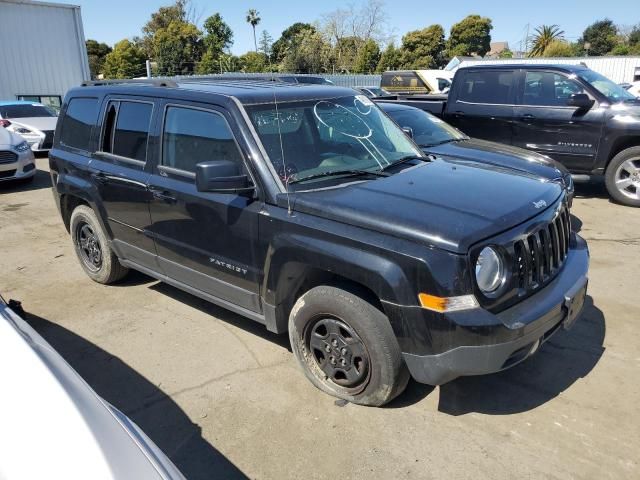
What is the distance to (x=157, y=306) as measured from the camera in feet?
15.8

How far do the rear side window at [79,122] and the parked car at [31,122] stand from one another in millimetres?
9033

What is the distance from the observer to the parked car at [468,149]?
6.18 meters

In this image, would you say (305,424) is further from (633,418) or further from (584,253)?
(584,253)

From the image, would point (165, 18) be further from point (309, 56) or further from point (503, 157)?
point (503, 157)

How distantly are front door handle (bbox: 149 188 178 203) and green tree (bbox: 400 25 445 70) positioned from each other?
2198 inches

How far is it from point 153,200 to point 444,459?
280 cm

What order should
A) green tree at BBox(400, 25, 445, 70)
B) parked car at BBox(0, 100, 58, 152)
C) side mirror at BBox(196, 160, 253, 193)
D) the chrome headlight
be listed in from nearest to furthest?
side mirror at BBox(196, 160, 253, 193) → the chrome headlight → parked car at BBox(0, 100, 58, 152) → green tree at BBox(400, 25, 445, 70)

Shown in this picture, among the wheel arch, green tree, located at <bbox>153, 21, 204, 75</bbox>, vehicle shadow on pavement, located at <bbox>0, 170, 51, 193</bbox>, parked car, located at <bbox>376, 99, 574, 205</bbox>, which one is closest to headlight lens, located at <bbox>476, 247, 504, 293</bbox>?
the wheel arch

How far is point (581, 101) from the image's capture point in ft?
26.2

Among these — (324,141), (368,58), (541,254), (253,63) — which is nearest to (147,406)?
(324,141)

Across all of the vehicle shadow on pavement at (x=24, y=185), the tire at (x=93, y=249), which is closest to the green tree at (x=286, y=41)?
the vehicle shadow on pavement at (x=24, y=185)

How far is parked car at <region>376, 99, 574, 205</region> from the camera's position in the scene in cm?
618

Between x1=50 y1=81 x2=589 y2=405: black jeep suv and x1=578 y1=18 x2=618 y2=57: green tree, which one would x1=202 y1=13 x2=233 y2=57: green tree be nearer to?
x1=578 y1=18 x2=618 y2=57: green tree

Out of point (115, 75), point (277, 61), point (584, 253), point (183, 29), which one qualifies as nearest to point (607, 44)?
point (277, 61)
